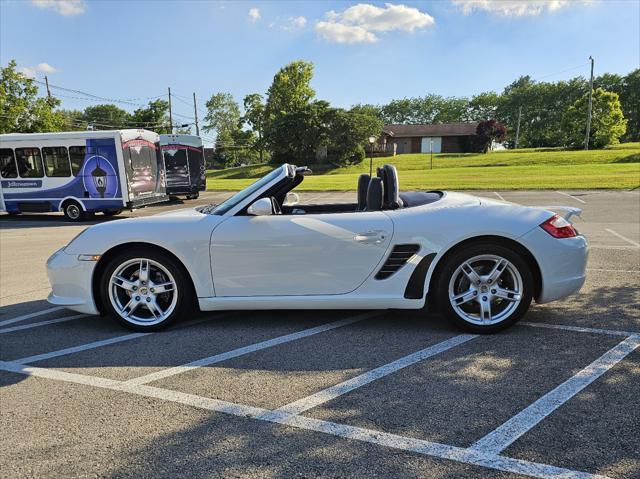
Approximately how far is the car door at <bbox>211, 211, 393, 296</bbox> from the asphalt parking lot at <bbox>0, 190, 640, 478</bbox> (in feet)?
1.36

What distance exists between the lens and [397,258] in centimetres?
361

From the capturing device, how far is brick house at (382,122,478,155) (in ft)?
234

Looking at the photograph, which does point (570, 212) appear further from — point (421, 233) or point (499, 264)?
point (421, 233)

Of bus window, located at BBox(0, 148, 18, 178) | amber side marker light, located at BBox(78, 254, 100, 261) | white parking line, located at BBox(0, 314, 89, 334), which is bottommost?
white parking line, located at BBox(0, 314, 89, 334)

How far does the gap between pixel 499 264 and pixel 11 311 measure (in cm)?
471

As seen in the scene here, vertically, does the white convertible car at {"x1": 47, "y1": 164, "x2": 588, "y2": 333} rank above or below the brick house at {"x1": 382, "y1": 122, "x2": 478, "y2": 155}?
below

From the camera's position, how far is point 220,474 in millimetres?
2078

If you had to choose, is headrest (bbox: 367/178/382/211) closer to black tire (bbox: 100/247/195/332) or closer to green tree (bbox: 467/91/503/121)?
black tire (bbox: 100/247/195/332)

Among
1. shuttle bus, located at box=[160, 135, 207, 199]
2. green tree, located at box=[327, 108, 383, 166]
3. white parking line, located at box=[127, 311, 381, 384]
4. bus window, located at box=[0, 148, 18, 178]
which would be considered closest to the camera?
white parking line, located at box=[127, 311, 381, 384]

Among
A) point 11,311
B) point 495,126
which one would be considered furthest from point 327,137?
point 11,311

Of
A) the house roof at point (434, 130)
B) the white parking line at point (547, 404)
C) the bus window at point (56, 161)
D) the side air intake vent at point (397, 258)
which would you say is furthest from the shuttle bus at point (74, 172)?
the house roof at point (434, 130)

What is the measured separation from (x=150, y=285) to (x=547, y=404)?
302 cm

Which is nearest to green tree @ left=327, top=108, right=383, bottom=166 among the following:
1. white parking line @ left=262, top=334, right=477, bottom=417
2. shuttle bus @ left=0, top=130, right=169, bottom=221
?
shuttle bus @ left=0, top=130, right=169, bottom=221

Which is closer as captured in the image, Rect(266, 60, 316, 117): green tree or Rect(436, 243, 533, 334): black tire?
Rect(436, 243, 533, 334): black tire
